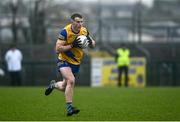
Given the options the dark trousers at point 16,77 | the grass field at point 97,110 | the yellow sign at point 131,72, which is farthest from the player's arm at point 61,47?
the yellow sign at point 131,72

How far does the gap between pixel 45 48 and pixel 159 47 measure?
19.9ft

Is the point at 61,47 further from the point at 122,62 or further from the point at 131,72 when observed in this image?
the point at 131,72

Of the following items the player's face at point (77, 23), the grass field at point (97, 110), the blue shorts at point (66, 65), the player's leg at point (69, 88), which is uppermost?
the player's face at point (77, 23)

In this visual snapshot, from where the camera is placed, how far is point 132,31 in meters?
37.3

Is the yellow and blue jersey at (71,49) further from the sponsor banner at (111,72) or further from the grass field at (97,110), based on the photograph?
the sponsor banner at (111,72)

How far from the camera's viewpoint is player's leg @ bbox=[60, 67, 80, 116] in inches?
509

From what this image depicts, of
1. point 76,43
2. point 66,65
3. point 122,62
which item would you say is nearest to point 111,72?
point 122,62

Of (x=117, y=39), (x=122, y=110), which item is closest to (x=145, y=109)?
(x=122, y=110)

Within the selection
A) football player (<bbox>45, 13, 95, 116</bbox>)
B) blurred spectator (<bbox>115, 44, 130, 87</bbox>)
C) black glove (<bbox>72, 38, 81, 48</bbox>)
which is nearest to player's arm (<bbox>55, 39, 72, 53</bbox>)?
football player (<bbox>45, 13, 95, 116</bbox>)

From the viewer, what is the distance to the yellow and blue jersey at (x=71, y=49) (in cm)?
1327

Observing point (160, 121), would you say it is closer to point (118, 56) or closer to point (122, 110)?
point (122, 110)

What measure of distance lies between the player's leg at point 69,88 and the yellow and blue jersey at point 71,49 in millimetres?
238

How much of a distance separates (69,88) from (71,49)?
0.83 meters

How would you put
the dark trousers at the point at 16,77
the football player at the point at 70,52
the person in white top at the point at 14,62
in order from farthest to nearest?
the dark trousers at the point at 16,77
the person in white top at the point at 14,62
the football player at the point at 70,52
